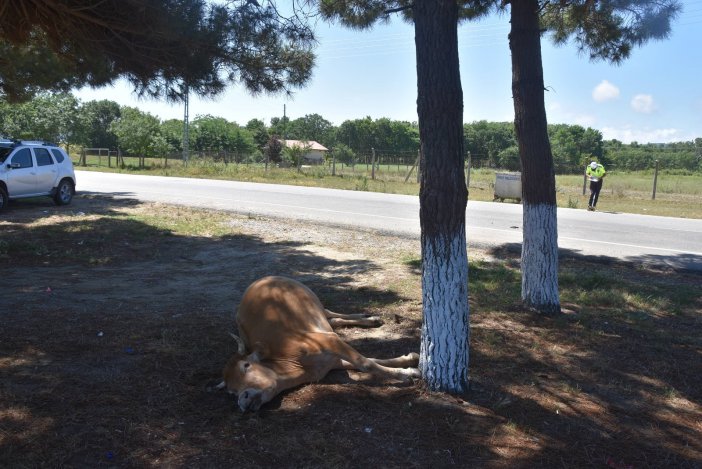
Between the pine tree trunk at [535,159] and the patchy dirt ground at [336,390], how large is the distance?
0.44 meters

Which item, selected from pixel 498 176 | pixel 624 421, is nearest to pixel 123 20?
pixel 624 421

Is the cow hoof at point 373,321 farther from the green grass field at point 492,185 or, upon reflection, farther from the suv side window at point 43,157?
the green grass field at point 492,185

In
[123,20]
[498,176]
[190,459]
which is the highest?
[123,20]

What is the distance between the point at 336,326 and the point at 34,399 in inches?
107

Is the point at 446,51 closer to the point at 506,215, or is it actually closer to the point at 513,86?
the point at 513,86

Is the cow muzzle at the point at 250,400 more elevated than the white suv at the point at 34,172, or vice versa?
the white suv at the point at 34,172

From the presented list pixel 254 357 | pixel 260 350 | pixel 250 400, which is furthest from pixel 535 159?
pixel 250 400

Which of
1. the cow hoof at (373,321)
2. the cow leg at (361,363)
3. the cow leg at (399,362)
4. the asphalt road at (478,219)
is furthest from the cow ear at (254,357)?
the asphalt road at (478,219)

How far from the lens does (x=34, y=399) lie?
4.23m

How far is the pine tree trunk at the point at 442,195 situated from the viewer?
14.0ft

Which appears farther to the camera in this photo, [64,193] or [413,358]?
[64,193]

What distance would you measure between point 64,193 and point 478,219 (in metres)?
11.3

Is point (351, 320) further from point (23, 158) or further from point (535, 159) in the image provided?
point (23, 158)

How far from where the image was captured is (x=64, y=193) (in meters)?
16.9
